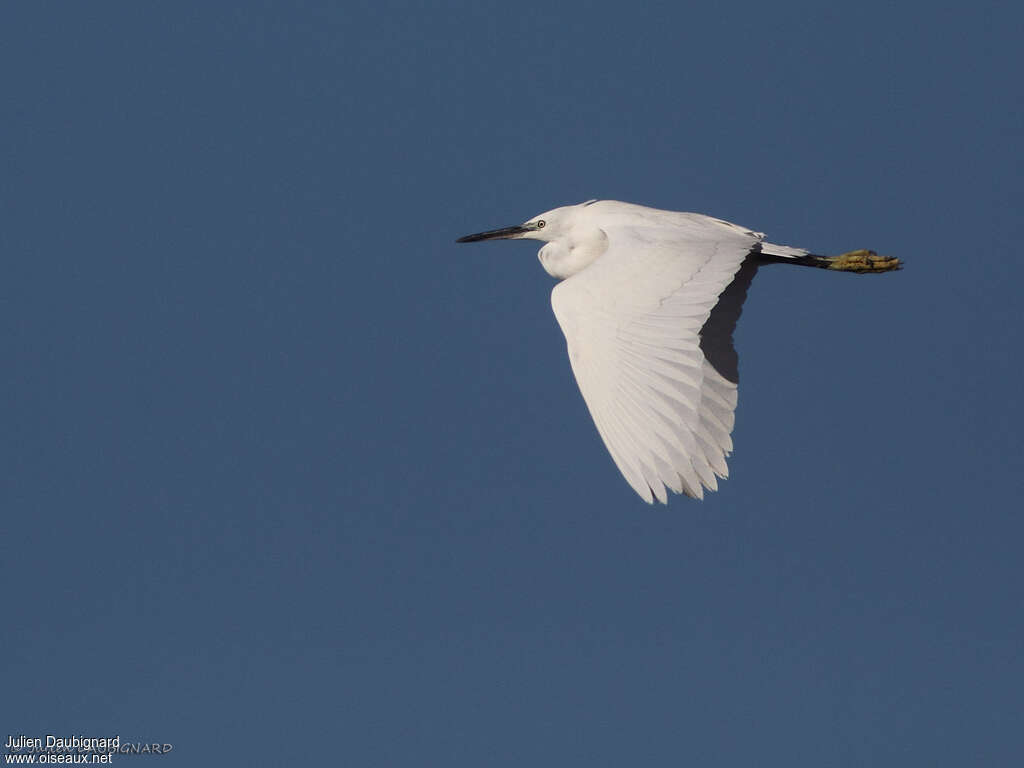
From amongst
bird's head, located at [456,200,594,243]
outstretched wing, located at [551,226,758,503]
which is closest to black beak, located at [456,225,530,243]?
bird's head, located at [456,200,594,243]

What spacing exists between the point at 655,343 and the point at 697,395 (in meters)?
0.47

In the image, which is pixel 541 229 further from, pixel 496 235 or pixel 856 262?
pixel 856 262

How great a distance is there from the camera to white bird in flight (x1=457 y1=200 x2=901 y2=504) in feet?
25.5

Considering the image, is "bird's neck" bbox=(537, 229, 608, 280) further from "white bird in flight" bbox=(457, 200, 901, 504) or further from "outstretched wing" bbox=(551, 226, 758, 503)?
"outstretched wing" bbox=(551, 226, 758, 503)

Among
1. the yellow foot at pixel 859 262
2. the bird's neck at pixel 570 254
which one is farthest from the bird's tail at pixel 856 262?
the bird's neck at pixel 570 254

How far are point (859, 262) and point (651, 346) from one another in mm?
3924

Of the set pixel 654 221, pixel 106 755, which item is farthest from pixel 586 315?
pixel 106 755

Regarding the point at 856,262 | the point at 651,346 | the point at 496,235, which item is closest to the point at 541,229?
the point at 496,235

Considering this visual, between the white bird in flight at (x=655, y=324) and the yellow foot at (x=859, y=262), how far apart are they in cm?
4

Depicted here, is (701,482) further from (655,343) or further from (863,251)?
(863,251)

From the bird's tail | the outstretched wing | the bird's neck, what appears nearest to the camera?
the outstretched wing

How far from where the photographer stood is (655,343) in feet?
26.8

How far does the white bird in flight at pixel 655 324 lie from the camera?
779cm

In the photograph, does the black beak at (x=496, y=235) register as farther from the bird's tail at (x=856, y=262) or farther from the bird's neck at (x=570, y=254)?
the bird's tail at (x=856, y=262)
